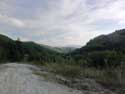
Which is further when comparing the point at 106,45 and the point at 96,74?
the point at 106,45

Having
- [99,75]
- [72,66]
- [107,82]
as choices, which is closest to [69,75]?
[72,66]

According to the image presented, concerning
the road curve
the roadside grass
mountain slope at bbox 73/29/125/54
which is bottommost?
the road curve

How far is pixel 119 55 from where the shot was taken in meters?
15.4

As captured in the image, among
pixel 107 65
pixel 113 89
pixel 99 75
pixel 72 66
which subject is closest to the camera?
pixel 113 89

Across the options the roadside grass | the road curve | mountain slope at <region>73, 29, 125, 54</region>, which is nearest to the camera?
the road curve

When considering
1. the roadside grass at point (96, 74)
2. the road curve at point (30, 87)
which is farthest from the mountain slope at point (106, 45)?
the road curve at point (30, 87)

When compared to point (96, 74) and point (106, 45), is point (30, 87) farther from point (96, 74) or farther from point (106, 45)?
point (106, 45)

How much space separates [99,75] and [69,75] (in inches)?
84.8

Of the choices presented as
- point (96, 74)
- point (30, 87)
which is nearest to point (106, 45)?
point (96, 74)

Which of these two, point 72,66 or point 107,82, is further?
point 72,66

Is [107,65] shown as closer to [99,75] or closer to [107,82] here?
[99,75]

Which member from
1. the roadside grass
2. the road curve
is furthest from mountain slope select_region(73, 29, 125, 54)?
the road curve

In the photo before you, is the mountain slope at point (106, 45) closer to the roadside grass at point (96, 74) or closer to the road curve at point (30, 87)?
the roadside grass at point (96, 74)

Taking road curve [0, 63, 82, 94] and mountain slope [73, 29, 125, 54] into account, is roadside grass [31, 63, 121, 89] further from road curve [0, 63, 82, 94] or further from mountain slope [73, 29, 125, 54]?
mountain slope [73, 29, 125, 54]
